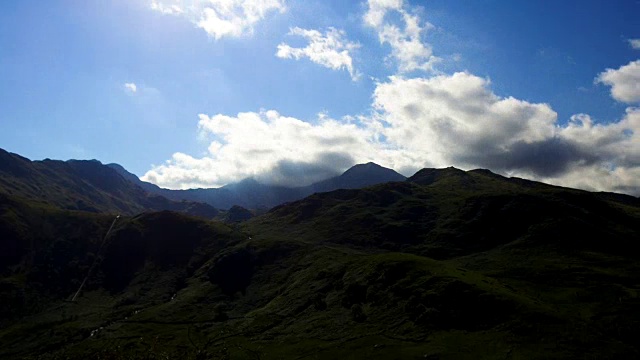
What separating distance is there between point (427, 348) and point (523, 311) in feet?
110

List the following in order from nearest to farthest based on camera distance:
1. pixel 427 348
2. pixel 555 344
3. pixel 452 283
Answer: pixel 555 344 → pixel 427 348 → pixel 452 283

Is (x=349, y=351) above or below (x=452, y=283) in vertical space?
below

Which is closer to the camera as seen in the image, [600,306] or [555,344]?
[555,344]

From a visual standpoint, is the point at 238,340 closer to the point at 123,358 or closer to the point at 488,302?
the point at 123,358

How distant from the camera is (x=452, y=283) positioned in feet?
593

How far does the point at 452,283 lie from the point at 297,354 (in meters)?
64.7

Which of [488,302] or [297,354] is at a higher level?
[488,302]

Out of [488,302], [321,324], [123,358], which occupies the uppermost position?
[488,302]

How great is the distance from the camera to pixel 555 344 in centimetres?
12638

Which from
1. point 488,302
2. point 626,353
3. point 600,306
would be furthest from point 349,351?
point 600,306

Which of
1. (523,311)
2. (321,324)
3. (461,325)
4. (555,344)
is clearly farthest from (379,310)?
(555,344)

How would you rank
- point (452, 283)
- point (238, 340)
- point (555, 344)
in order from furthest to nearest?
point (238, 340)
point (452, 283)
point (555, 344)

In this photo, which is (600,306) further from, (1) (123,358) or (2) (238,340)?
(1) (123,358)

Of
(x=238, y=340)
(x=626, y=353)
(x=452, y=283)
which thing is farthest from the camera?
(x=238, y=340)
